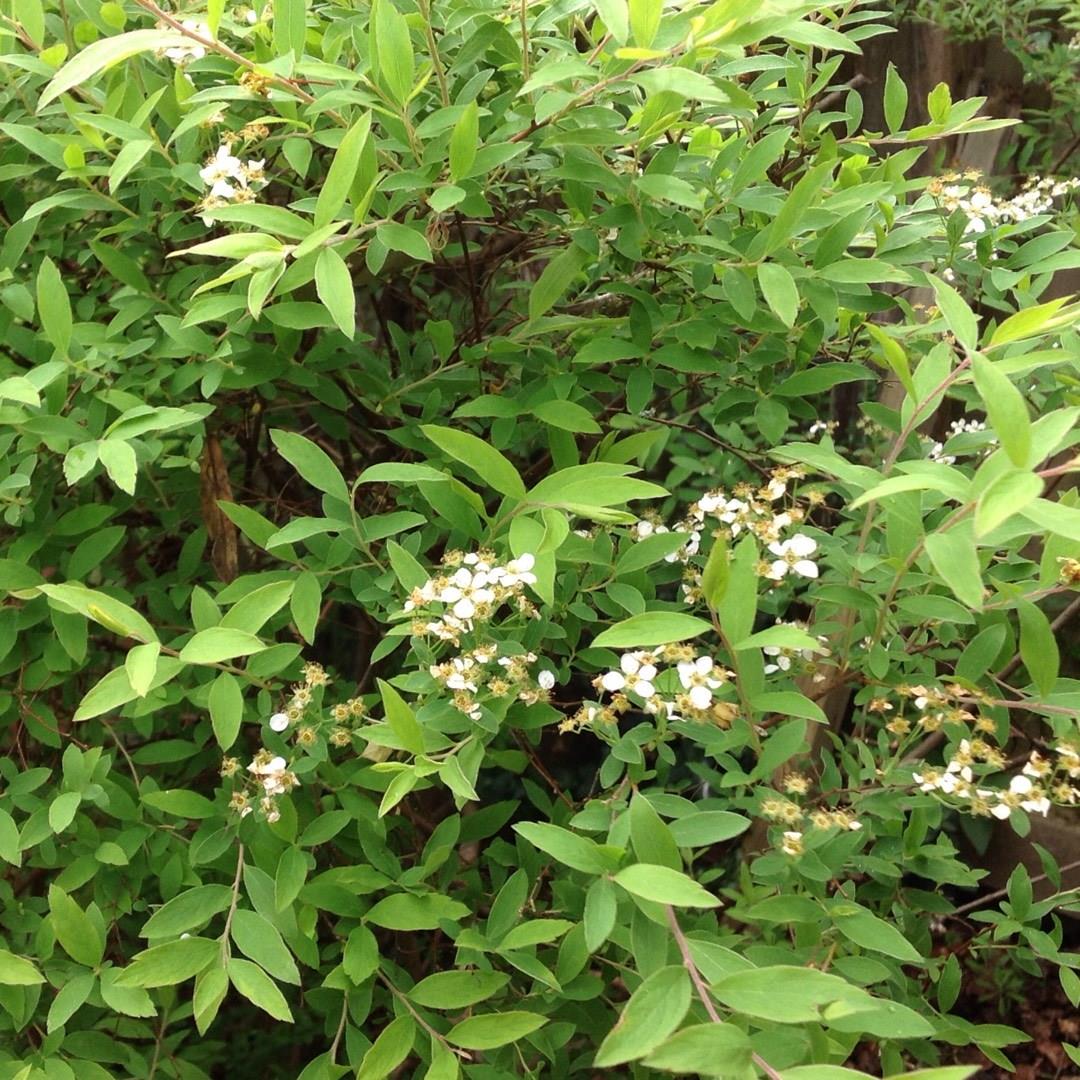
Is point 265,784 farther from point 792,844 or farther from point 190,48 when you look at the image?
point 190,48

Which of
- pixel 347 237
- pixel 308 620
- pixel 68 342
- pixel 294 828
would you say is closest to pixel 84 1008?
pixel 294 828

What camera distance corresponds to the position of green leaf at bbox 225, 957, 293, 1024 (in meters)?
0.76

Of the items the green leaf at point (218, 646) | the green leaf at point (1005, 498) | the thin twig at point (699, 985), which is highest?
the green leaf at point (1005, 498)

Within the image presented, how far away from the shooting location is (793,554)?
0.86 meters

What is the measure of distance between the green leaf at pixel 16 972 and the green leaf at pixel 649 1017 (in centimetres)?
52

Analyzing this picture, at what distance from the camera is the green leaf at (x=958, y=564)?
60 cm

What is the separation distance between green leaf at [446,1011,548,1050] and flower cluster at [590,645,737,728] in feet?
0.85

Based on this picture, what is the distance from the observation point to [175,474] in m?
1.16

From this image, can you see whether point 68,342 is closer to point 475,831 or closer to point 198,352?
point 198,352

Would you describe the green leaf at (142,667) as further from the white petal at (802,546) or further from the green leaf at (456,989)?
the white petal at (802,546)

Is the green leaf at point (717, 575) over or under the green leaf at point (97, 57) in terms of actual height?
under

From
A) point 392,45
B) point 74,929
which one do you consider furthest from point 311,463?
point 74,929

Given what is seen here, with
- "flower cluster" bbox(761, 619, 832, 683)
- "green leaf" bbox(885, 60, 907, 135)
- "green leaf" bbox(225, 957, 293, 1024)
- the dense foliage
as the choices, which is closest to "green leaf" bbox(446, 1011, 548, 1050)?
the dense foliage

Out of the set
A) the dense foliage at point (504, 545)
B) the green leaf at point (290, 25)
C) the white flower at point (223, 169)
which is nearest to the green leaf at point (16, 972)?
the dense foliage at point (504, 545)
